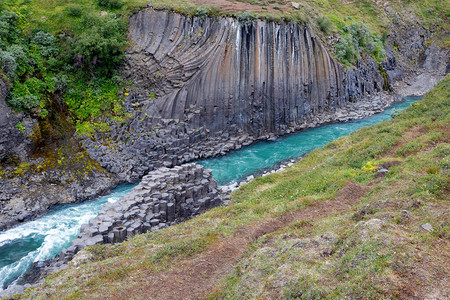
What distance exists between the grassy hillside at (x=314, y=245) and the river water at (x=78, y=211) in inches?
263

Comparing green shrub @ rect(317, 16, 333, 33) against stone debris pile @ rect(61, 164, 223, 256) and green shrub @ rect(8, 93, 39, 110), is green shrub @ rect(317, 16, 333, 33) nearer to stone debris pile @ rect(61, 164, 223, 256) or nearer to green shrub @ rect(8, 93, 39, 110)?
stone debris pile @ rect(61, 164, 223, 256)

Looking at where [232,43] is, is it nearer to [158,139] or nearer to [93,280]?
[158,139]

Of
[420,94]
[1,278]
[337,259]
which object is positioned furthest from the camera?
[420,94]

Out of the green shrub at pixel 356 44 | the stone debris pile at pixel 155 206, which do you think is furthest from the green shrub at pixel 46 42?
the green shrub at pixel 356 44

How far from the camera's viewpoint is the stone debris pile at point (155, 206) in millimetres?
18884

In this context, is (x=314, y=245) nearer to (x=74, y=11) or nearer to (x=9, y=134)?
(x=9, y=134)

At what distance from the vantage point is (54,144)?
96.3 ft

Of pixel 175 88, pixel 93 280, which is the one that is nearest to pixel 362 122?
pixel 175 88

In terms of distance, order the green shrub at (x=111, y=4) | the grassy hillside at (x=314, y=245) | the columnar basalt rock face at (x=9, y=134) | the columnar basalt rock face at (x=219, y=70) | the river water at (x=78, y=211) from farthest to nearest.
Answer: the green shrub at (x=111, y=4), the columnar basalt rock face at (x=219, y=70), the columnar basalt rock face at (x=9, y=134), the river water at (x=78, y=211), the grassy hillside at (x=314, y=245)

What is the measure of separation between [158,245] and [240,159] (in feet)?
64.2

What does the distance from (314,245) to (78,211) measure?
19711mm

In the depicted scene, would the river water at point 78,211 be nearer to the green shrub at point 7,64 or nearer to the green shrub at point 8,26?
Result: the green shrub at point 7,64

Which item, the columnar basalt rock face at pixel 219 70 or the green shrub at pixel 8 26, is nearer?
the green shrub at pixel 8 26

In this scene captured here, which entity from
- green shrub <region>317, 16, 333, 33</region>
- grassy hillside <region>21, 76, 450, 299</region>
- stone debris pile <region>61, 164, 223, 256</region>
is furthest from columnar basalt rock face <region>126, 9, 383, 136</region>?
grassy hillside <region>21, 76, 450, 299</region>
